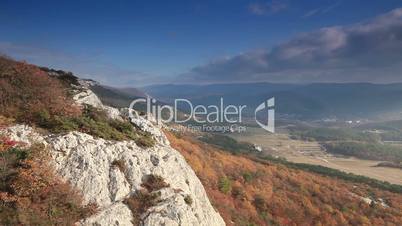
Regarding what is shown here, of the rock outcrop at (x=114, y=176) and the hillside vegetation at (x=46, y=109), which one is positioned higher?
the hillside vegetation at (x=46, y=109)

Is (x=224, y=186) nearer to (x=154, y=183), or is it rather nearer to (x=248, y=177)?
(x=248, y=177)

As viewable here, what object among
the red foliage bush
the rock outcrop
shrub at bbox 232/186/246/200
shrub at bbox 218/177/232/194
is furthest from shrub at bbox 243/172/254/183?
the red foliage bush

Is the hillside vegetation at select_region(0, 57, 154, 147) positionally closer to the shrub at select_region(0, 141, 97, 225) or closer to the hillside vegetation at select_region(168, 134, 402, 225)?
Result: the shrub at select_region(0, 141, 97, 225)

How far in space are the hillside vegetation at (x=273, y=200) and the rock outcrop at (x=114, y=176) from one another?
14.2 m

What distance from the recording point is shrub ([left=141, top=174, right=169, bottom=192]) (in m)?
23.2

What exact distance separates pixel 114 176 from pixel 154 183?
2718mm

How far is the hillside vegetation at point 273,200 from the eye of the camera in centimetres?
4991

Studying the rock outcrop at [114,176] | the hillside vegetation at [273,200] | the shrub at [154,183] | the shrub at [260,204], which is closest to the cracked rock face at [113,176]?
the rock outcrop at [114,176]

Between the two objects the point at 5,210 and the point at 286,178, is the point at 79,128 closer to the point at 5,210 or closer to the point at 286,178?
the point at 5,210

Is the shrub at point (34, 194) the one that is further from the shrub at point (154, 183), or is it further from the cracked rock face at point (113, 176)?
the shrub at point (154, 183)

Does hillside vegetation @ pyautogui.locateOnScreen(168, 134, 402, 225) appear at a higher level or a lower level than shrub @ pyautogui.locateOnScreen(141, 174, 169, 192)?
lower

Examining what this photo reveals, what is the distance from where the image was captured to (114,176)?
71.9 ft

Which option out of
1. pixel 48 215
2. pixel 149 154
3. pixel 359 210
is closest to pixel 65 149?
pixel 48 215

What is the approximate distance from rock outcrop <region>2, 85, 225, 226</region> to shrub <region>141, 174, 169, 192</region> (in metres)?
0.26
